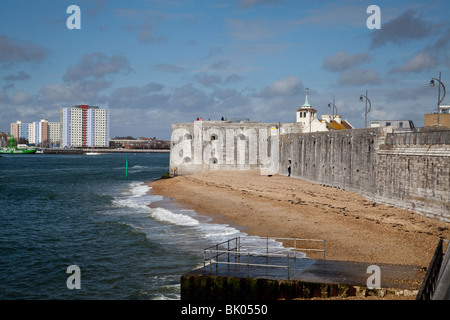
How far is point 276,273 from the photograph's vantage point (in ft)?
53.0

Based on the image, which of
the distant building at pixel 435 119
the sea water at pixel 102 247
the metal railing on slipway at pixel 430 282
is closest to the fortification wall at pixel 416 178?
the sea water at pixel 102 247

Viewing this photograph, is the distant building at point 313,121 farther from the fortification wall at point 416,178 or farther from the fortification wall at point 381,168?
the fortification wall at point 416,178

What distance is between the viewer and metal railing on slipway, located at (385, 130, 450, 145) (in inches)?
1033

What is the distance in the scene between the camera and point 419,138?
29359 mm

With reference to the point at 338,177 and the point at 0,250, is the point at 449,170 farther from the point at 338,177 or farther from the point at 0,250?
the point at 0,250

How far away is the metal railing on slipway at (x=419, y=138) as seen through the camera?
26.2 meters

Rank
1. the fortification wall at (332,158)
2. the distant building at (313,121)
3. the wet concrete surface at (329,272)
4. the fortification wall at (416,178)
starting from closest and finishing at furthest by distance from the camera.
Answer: the wet concrete surface at (329,272)
the fortification wall at (416,178)
the fortification wall at (332,158)
the distant building at (313,121)

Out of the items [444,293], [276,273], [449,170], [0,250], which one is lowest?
[0,250]

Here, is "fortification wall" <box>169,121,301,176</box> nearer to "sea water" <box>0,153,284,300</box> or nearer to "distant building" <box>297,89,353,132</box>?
"distant building" <box>297,89,353,132</box>

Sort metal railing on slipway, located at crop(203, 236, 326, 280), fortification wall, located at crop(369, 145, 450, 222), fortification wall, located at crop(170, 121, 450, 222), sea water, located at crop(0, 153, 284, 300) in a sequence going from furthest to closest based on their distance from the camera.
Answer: fortification wall, located at crop(170, 121, 450, 222) → fortification wall, located at crop(369, 145, 450, 222) → sea water, located at crop(0, 153, 284, 300) → metal railing on slipway, located at crop(203, 236, 326, 280)

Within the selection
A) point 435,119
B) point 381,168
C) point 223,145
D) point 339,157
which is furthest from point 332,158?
point 223,145

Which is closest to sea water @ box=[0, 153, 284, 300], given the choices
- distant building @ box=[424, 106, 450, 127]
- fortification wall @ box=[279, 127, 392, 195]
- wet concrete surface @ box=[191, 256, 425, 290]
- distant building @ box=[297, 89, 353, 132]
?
wet concrete surface @ box=[191, 256, 425, 290]
